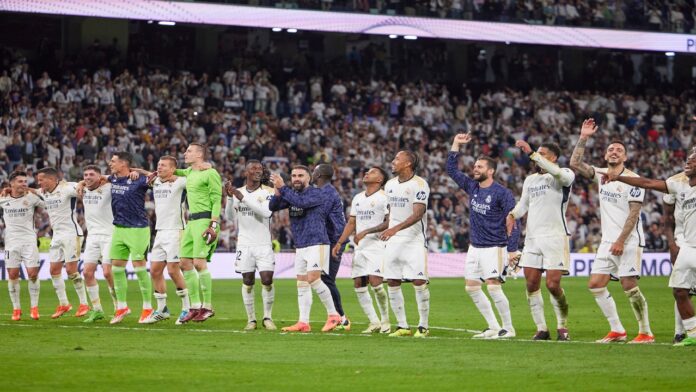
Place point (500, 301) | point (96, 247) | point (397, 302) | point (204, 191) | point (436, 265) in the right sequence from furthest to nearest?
point (436, 265), point (96, 247), point (204, 191), point (397, 302), point (500, 301)

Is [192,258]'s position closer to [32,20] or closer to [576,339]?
[576,339]

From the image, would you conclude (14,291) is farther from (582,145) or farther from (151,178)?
(582,145)

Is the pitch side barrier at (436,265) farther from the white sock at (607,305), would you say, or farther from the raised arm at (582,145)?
the raised arm at (582,145)

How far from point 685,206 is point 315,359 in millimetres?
5152

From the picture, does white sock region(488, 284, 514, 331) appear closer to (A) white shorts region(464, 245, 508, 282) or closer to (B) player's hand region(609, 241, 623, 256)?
(A) white shorts region(464, 245, 508, 282)

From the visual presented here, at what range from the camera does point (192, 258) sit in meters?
18.6

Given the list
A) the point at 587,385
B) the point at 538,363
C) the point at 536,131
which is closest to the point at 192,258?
the point at 538,363

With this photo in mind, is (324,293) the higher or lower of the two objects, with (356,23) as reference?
lower

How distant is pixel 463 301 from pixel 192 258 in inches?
384

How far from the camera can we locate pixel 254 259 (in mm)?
18000

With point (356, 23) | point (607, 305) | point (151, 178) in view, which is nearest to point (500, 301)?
point (607, 305)

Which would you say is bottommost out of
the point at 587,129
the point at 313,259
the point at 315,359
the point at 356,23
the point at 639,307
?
the point at 315,359

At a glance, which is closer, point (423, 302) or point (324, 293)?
point (423, 302)

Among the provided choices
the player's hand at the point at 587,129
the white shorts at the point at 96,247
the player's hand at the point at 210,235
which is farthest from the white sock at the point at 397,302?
the white shorts at the point at 96,247
